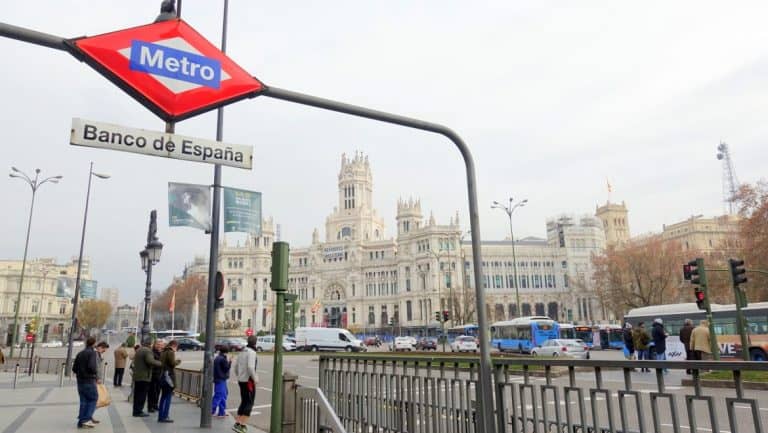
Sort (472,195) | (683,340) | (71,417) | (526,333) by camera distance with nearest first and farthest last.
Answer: (472,195), (71,417), (683,340), (526,333)

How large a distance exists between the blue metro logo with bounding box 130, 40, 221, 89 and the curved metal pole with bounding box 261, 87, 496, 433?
1.96 feet

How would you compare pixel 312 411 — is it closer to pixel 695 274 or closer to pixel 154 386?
pixel 154 386

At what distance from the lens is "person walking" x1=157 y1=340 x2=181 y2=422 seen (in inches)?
438

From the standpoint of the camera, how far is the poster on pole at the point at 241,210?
1137cm

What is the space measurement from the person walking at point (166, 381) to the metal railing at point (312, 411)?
5128mm

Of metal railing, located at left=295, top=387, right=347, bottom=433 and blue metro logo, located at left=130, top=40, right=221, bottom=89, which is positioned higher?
blue metro logo, located at left=130, top=40, right=221, bottom=89

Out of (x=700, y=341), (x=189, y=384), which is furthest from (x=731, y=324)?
(x=189, y=384)

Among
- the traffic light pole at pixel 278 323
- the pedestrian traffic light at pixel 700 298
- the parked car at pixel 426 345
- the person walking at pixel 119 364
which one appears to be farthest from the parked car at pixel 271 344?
the traffic light pole at pixel 278 323

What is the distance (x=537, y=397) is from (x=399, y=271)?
105514 millimetres

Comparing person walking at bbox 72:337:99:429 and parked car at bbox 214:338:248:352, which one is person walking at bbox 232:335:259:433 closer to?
parked car at bbox 214:338:248:352

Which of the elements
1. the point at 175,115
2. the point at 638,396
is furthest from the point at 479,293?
the point at 175,115

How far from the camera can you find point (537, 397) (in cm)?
487

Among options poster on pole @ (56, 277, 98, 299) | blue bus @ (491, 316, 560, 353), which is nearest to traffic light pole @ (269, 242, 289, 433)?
poster on pole @ (56, 277, 98, 299)

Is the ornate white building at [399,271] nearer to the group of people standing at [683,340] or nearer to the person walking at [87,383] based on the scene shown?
the group of people standing at [683,340]
